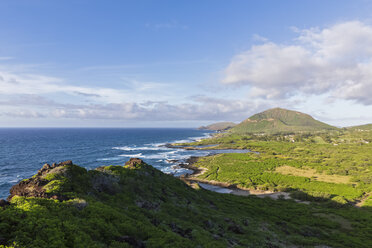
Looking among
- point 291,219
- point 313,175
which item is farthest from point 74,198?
point 313,175

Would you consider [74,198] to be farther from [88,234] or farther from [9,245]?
[9,245]

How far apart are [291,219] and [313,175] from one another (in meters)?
75.9

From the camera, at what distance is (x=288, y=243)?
2922cm

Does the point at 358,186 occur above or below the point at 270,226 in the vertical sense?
below

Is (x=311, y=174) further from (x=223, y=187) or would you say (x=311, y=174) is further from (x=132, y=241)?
(x=132, y=241)

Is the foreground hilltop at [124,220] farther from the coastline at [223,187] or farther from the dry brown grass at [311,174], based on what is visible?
the dry brown grass at [311,174]

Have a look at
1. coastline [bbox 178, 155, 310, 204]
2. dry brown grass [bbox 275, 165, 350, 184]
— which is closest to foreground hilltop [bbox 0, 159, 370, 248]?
coastline [bbox 178, 155, 310, 204]

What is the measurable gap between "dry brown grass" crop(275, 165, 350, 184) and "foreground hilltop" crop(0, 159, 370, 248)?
5947cm

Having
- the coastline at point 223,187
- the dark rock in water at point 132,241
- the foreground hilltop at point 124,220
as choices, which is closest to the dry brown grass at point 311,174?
the coastline at point 223,187

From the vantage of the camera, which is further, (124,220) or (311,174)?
(311,174)

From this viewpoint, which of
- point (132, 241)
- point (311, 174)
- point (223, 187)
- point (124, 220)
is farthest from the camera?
point (311, 174)

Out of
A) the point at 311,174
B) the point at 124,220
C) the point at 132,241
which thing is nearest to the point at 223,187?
the point at 311,174

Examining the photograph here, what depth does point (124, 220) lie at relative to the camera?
755 inches

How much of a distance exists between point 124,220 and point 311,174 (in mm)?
118675
